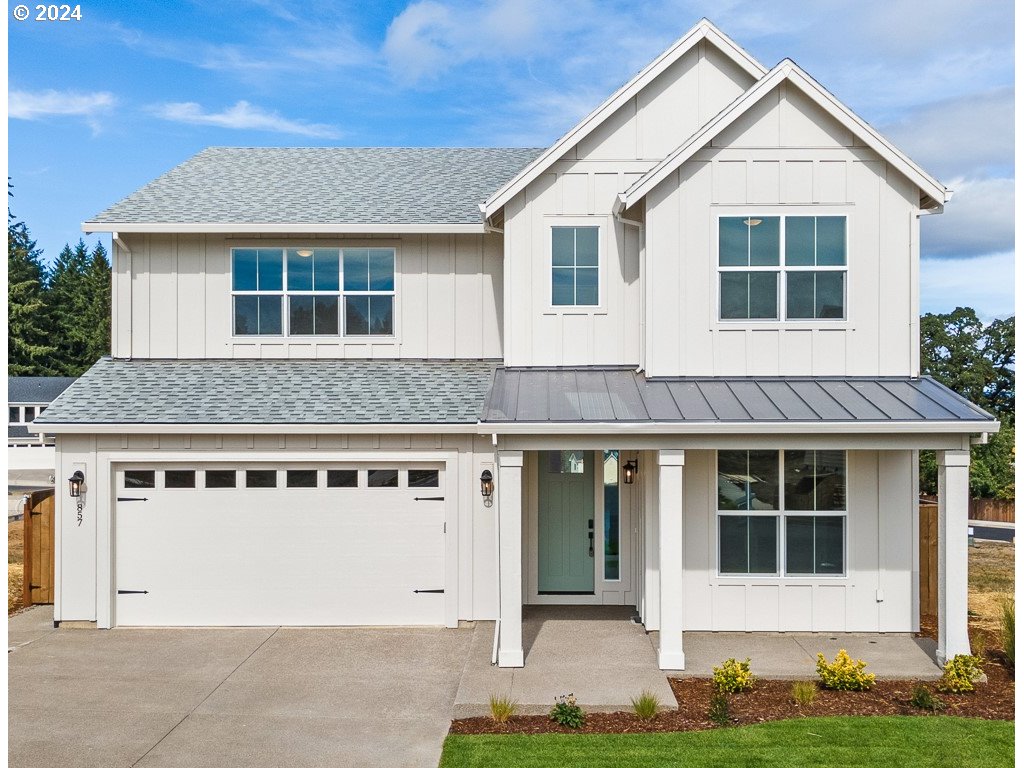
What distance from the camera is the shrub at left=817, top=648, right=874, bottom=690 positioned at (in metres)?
8.24

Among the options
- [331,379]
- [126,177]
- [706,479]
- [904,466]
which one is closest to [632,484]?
[706,479]

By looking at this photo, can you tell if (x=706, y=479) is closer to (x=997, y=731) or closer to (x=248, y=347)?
(x=997, y=731)

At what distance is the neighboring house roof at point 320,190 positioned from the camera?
1220 cm

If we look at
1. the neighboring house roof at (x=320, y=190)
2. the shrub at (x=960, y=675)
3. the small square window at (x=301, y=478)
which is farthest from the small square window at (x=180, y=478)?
the shrub at (x=960, y=675)

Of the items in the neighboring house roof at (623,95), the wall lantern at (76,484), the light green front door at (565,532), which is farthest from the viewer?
the light green front door at (565,532)

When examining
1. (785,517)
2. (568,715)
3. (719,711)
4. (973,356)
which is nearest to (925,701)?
(719,711)

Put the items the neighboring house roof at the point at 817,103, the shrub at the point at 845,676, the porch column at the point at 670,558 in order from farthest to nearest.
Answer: the neighboring house roof at the point at 817,103 < the porch column at the point at 670,558 < the shrub at the point at 845,676

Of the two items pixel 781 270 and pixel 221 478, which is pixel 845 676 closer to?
pixel 781 270

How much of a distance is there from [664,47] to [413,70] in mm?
16050

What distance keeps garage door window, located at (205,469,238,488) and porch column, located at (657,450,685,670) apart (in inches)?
240

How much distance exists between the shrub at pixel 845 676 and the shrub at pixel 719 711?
4.26 feet

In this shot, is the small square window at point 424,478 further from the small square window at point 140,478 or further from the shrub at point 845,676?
the shrub at point 845,676

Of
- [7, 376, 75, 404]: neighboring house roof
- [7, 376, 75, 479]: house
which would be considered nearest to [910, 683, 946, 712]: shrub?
[7, 376, 75, 479]: house

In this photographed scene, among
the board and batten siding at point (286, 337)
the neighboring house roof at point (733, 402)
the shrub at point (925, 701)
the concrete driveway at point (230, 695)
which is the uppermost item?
the board and batten siding at point (286, 337)
